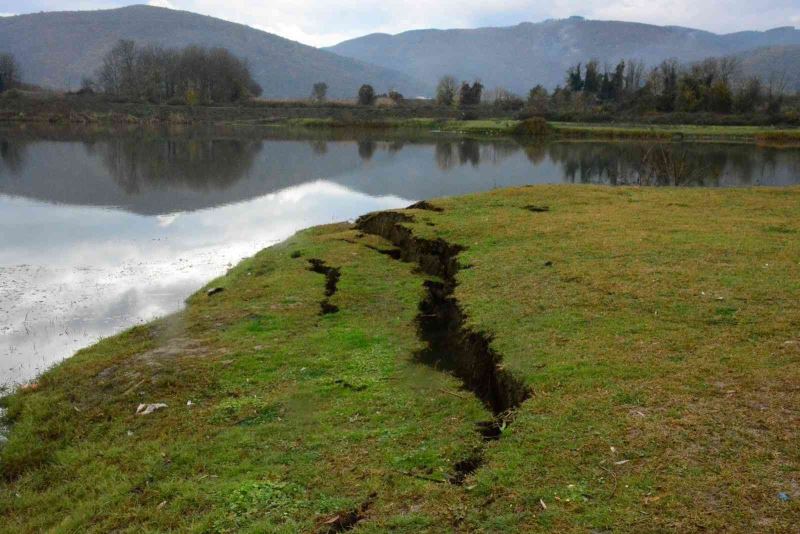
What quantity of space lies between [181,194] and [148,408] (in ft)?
86.2

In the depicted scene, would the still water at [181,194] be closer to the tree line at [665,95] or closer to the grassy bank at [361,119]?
the grassy bank at [361,119]

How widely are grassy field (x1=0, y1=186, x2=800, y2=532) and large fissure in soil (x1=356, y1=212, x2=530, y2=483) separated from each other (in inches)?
1.9

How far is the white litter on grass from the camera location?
8.70m

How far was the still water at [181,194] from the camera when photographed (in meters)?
15.3

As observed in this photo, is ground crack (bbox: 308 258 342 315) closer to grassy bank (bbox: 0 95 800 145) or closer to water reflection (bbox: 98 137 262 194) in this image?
water reflection (bbox: 98 137 262 194)

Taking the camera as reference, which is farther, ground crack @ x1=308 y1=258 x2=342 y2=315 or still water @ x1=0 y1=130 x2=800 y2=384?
still water @ x1=0 y1=130 x2=800 y2=384

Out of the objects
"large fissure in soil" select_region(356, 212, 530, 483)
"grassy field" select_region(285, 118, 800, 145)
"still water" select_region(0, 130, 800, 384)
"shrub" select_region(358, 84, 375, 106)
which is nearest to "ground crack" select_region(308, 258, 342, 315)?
"large fissure in soil" select_region(356, 212, 530, 483)

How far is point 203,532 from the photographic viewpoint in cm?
608

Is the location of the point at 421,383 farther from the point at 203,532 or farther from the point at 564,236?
the point at 564,236

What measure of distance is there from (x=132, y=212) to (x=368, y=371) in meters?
22.2

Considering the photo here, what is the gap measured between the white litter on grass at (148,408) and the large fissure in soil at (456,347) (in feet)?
12.8

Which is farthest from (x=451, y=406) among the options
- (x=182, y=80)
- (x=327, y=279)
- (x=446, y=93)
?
(x=182, y=80)

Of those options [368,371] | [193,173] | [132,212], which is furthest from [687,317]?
[193,173]

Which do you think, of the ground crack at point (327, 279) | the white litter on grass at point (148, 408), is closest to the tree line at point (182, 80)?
the ground crack at point (327, 279)
